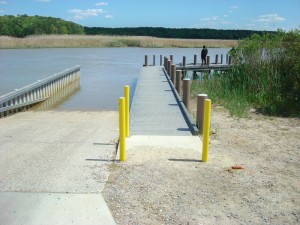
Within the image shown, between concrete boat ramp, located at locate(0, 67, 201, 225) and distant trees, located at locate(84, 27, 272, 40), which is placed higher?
distant trees, located at locate(84, 27, 272, 40)

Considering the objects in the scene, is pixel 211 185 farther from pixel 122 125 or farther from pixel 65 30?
pixel 65 30

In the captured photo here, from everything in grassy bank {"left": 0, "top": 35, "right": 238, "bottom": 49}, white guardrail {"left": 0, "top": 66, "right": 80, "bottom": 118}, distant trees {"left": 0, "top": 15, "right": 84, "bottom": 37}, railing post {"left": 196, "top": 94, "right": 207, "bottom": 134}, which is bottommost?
white guardrail {"left": 0, "top": 66, "right": 80, "bottom": 118}

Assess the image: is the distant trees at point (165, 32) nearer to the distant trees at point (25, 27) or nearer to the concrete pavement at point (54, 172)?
the distant trees at point (25, 27)

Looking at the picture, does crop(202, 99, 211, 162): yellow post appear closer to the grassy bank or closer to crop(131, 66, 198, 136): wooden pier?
crop(131, 66, 198, 136): wooden pier

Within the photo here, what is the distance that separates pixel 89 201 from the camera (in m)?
4.80

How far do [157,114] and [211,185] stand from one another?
4610 millimetres

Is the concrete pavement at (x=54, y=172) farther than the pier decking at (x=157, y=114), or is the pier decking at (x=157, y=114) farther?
the pier decking at (x=157, y=114)

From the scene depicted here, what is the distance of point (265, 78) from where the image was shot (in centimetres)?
1359

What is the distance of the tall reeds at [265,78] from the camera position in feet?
39.2

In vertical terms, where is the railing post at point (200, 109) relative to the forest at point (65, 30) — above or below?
below

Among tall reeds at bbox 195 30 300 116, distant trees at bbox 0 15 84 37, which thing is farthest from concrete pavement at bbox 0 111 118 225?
distant trees at bbox 0 15 84 37

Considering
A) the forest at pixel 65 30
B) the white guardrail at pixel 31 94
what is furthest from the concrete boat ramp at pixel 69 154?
the forest at pixel 65 30

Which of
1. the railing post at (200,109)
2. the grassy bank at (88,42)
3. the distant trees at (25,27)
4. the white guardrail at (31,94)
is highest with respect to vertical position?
the distant trees at (25,27)

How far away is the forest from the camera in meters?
103
